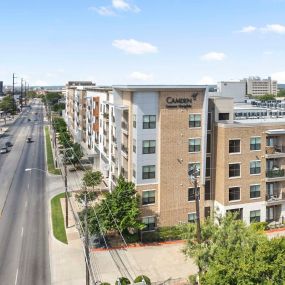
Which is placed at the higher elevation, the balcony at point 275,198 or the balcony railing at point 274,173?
the balcony railing at point 274,173

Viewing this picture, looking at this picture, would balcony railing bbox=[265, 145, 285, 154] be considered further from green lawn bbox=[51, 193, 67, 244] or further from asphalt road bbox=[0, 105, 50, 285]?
asphalt road bbox=[0, 105, 50, 285]

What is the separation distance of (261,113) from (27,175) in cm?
4646

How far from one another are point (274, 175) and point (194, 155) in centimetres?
1104

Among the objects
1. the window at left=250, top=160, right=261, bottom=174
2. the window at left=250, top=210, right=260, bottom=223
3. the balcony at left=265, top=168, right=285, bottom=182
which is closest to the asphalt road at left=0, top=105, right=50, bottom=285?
the window at left=250, top=210, right=260, bottom=223

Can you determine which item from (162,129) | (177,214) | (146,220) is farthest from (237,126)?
(146,220)

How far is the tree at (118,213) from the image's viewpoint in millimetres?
40562

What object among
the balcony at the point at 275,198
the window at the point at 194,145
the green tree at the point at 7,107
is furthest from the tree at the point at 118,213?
the green tree at the point at 7,107

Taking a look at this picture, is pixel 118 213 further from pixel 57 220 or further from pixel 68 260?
pixel 57 220

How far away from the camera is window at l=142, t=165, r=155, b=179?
1743 inches

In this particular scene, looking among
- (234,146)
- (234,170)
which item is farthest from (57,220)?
(234,146)

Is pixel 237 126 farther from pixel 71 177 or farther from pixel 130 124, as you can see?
pixel 71 177

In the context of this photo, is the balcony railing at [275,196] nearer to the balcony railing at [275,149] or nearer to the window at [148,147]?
the balcony railing at [275,149]

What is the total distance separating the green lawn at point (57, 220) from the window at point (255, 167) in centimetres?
2427

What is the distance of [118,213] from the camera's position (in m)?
41.1
